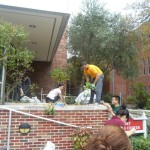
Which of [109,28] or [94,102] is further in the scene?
[109,28]

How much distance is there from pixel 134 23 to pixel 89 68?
46.6 feet

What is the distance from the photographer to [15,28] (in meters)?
6.20

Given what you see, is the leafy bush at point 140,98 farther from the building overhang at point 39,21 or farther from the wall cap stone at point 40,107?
the wall cap stone at point 40,107

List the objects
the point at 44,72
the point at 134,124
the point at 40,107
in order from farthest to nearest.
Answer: the point at 44,72, the point at 134,124, the point at 40,107

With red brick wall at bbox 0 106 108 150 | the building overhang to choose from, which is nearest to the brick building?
the building overhang

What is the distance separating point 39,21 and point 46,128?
4041mm

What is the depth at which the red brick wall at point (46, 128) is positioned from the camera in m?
5.73

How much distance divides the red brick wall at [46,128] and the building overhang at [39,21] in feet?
9.10

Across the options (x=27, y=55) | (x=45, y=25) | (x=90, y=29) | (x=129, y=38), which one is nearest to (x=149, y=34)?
(x=129, y=38)

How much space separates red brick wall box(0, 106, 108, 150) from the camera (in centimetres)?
573

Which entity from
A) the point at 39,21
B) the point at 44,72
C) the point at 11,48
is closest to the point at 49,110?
the point at 11,48

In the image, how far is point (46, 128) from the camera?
5949 millimetres

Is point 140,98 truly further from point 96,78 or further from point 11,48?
point 11,48

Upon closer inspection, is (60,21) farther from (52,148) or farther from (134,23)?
(134,23)
